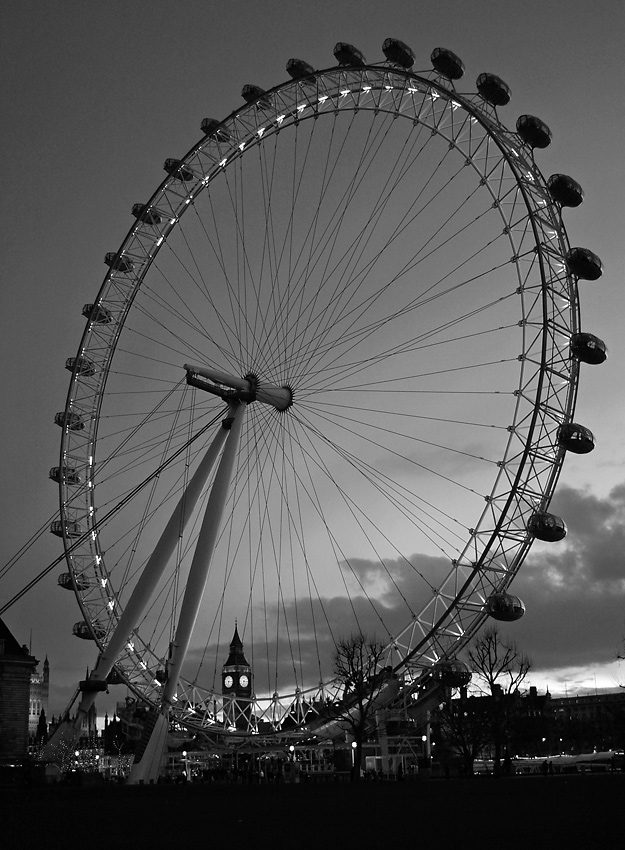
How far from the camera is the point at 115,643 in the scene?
4216cm

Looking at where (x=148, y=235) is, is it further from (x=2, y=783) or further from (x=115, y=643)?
(x=2, y=783)

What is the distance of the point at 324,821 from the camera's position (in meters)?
18.3

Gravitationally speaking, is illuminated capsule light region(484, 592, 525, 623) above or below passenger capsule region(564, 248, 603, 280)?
below

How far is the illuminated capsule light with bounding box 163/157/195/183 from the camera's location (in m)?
45.5

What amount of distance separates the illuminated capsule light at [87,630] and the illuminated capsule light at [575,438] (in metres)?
25.8

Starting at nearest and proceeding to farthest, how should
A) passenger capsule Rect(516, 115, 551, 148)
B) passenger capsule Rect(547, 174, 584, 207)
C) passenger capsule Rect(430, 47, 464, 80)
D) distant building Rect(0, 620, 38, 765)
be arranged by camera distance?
passenger capsule Rect(547, 174, 584, 207) < passenger capsule Rect(516, 115, 551, 148) < passenger capsule Rect(430, 47, 464, 80) < distant building Rect(0, 620, 38, 765)

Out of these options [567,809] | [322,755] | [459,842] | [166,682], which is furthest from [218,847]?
[322,755]

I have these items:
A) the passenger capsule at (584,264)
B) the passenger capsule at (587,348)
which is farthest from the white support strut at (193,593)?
the passenger capsule at (584,264)

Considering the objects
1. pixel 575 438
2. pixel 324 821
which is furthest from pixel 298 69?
pixel 324 821

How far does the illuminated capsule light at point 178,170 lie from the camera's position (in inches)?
1793

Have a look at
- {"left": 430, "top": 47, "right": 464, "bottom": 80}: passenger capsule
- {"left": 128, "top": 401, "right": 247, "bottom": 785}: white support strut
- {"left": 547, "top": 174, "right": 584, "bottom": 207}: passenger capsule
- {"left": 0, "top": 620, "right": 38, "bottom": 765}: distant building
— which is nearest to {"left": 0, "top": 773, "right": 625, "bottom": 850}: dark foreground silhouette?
{"left": 128, "top": 401, "right": 247, "bottom": 785}: white support strut

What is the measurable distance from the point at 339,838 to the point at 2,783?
113ft

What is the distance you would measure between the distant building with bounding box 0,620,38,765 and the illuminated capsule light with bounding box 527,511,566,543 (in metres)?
50.5

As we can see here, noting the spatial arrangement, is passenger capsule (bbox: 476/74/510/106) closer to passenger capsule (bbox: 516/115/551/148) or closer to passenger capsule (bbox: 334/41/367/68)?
passenger capsule (bbox: 516/115/551/148)
